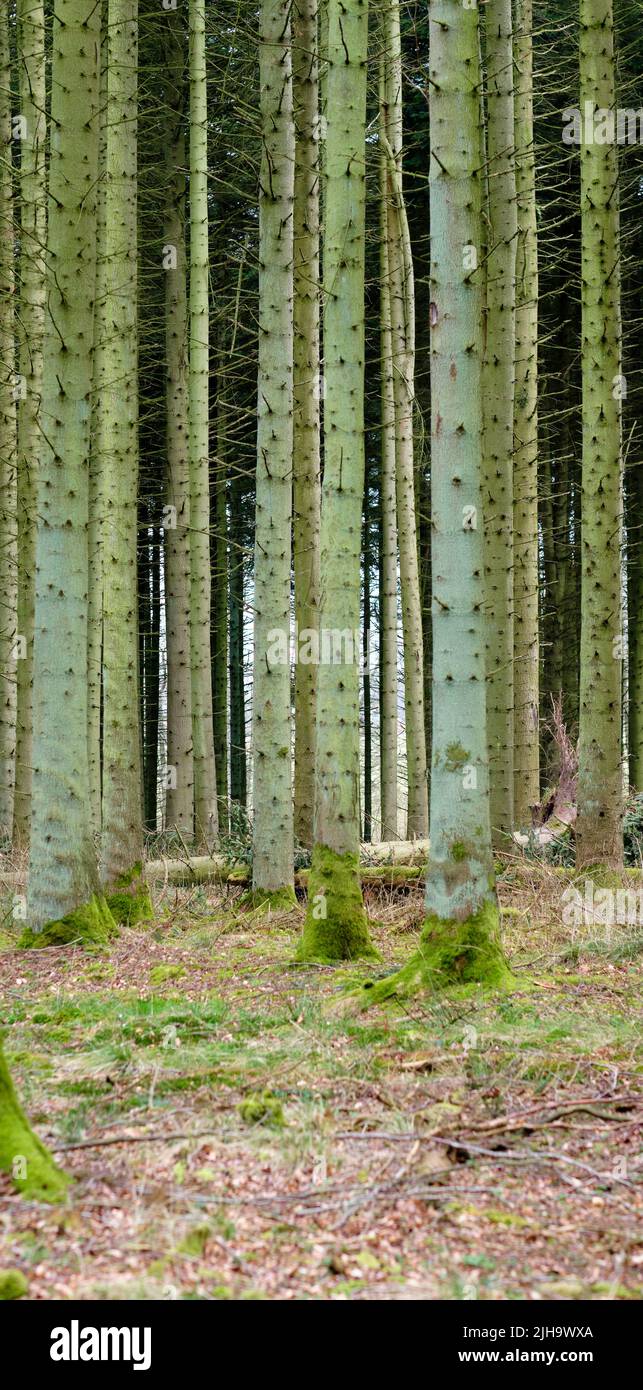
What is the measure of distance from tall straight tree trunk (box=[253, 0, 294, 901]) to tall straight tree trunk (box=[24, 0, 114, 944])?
A: 163 centimetres

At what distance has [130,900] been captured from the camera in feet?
30.4

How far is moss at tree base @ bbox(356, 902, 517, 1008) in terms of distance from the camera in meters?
6.02

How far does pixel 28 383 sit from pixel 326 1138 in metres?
11.3

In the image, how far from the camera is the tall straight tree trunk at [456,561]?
612cm

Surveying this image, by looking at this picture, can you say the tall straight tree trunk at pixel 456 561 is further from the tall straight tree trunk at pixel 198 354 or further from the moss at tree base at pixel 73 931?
the tall straight tree trunk at pixel 198 354

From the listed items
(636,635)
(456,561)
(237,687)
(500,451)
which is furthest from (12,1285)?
(237,687)

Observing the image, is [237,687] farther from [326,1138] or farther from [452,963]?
[326,1138]

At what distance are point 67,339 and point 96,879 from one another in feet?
13.7

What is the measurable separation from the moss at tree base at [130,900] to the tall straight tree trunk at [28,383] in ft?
11.5

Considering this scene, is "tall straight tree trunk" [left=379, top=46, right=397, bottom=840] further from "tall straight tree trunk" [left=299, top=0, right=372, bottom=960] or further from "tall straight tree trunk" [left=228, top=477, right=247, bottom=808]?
"tall straight tree trunk" [left=228, top=477, right=247, bottom=808]

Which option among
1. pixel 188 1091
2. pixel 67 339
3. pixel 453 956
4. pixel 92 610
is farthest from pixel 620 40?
pixel 188 1091

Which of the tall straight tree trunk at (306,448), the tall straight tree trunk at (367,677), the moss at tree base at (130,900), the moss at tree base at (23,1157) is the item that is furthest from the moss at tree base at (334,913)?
the tall straight tree trunk at (367,677)

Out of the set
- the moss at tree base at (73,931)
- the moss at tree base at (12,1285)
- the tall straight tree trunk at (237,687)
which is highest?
the tall straight tree trunk at (237,687)

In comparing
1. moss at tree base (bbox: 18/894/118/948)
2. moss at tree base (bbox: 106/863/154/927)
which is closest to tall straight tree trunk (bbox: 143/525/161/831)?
moss at tree base (bbox: 106/863/154/927)
